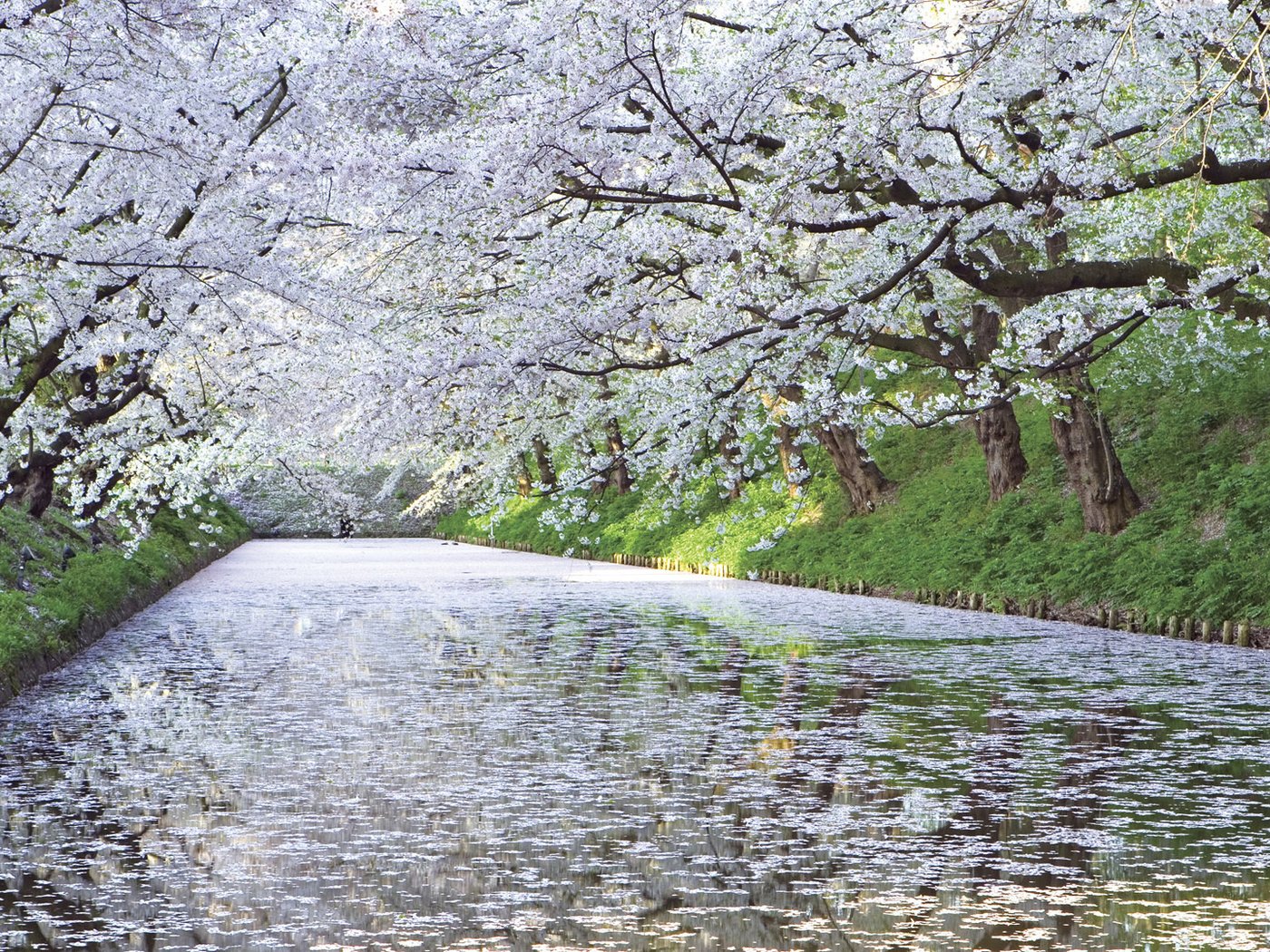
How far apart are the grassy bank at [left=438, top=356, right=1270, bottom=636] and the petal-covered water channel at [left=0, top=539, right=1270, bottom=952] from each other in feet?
5.80

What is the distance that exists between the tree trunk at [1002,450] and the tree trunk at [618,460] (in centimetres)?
608

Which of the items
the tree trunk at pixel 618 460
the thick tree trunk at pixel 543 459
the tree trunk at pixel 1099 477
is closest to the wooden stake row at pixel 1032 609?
the tree trunk at pixel 1099 477

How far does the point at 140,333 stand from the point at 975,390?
944 cm

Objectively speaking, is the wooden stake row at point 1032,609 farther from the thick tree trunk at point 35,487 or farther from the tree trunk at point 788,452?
the thick tree trunk at point 35,487

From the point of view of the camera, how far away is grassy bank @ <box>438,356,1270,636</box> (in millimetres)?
18719

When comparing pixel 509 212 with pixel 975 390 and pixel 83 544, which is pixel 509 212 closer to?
pixel 975 390

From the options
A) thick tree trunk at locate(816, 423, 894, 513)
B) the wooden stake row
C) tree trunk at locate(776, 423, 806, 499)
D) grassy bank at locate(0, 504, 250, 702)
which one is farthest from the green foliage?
thick tree trunk at locate(816, 423, 894, 513)

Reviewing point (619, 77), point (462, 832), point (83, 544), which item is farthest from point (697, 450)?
point (83, 544)

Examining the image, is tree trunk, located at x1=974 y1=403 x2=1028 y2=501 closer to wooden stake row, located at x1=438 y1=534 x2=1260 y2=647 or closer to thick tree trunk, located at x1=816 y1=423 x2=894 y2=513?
wooden stake row, located at x1=438 y1=534 x2=1260 y2=647

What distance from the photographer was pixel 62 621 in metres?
17.5

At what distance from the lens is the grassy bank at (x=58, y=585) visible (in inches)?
588

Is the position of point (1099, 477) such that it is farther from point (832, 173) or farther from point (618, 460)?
point (832, 173)

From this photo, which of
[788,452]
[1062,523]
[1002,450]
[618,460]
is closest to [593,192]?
[618,460]

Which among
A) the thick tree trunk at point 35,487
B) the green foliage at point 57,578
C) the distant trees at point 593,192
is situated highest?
the distant trees at point 593,192
